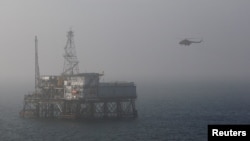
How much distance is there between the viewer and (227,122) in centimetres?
10300

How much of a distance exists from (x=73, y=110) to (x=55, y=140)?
2770 centimetres

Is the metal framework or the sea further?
the metal framework

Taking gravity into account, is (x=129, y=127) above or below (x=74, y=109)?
below

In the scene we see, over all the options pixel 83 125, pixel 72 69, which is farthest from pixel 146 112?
pixel 83 125

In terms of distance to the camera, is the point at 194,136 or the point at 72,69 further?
the point at 72,69

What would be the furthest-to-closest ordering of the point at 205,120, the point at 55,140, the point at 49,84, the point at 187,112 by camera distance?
the point at 187,112, the point at 49,84, the point at 205,120, the point at 55,140

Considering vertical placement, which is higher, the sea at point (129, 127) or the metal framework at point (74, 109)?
the metal framework at point (74, 109)

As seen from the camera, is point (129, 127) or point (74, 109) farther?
point (74, 109)

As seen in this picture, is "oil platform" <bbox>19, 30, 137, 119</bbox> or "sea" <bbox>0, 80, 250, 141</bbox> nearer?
"sea" <bbox>0, 80, 250, 141</bbox>

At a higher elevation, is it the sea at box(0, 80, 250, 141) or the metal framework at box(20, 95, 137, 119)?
the metal framework at box(20, 95, 137, 119)

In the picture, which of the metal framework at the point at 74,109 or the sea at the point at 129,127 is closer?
the sea at the point at 129,127

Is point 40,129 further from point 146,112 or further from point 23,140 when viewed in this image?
point 146,112

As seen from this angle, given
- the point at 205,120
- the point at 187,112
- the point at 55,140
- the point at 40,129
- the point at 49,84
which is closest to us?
the point at 55,140

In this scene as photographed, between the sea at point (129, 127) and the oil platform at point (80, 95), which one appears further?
the oil platform at point (80, 95)
